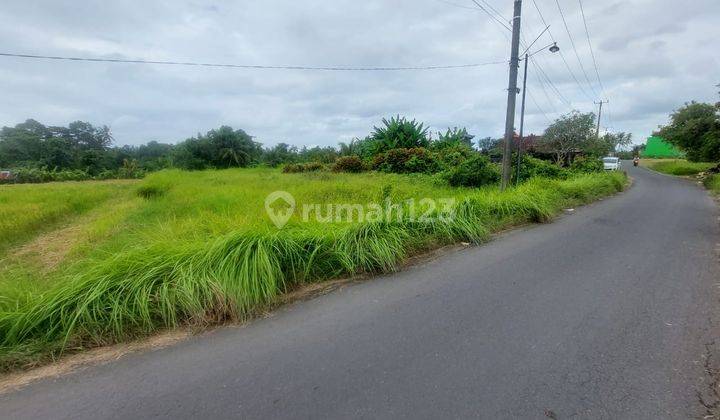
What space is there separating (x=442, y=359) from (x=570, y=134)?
2071 cm

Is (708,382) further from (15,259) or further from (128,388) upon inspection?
(15,259)

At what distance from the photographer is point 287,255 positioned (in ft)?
12.9

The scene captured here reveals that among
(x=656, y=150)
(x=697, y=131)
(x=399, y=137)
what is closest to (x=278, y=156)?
(x=399, y=137)

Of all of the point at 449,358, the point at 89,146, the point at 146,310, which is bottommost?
the point at 449,358

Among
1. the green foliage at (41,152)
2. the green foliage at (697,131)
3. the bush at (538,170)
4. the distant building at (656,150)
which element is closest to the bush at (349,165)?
the bush at (538,170)

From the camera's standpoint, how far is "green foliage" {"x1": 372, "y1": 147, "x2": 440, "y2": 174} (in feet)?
58.2

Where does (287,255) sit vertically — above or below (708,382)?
above

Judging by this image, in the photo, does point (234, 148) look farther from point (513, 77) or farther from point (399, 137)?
point (513, 77)

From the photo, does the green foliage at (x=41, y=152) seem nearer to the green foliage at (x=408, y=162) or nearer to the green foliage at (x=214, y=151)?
the green foliage at (x=214, y=151)

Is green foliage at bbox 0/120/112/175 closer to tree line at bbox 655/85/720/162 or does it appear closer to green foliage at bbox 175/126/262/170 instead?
green foliage at bbox 175/126/262/170

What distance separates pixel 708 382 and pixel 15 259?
9.83 meters

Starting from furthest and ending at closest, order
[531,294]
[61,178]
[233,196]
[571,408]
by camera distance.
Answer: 1. [61,178]
2. [233,196]
3. [531,294]
4. [571,408]

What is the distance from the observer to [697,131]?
21531 mm

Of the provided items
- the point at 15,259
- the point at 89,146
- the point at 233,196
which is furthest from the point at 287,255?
the point at 89,146
